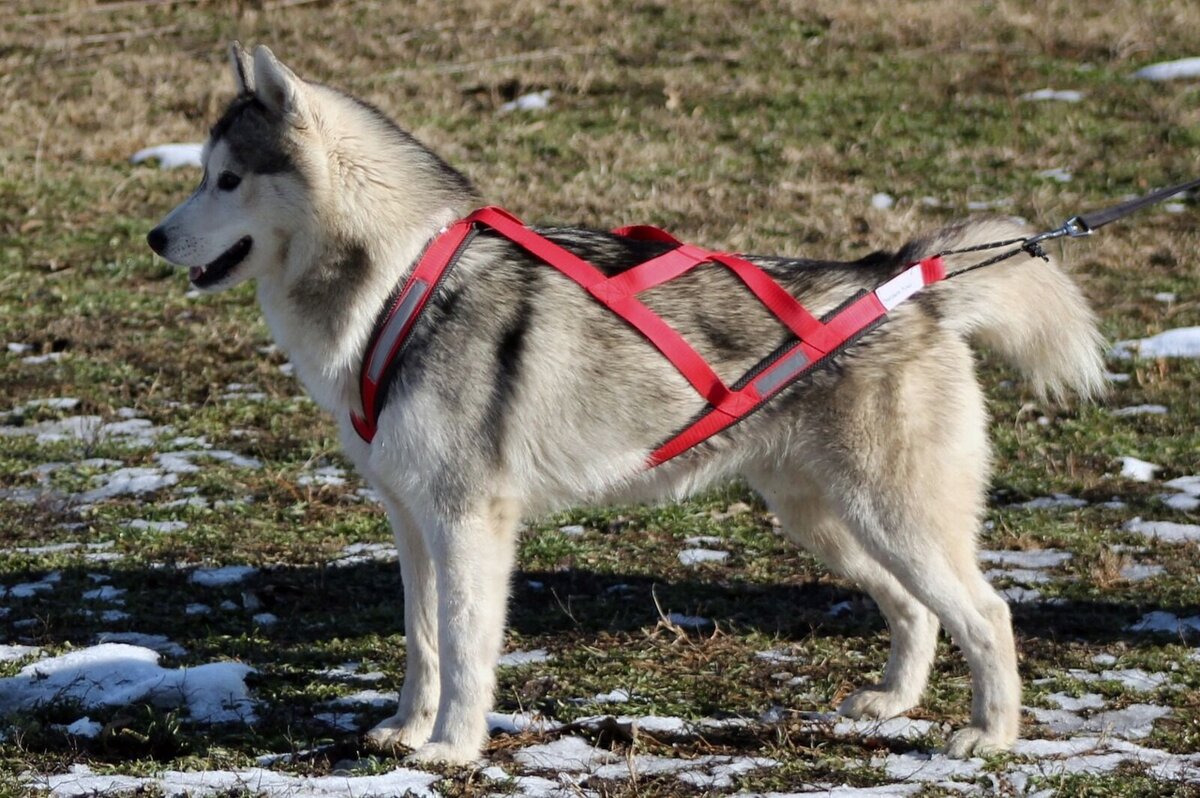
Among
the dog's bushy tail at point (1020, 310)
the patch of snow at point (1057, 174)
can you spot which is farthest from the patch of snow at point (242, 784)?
the patch of snow at point (1057, 174)

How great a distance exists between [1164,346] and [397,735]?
5911mm

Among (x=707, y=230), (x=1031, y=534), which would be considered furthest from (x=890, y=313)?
(x=707, y=230)

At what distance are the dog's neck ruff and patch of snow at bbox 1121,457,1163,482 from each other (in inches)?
113

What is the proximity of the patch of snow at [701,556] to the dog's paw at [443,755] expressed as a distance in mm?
2054

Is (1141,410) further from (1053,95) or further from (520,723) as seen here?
(1053,95)

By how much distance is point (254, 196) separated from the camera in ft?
14.0

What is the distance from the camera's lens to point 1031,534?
6137mm

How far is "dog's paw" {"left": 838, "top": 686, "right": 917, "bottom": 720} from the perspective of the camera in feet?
14.7

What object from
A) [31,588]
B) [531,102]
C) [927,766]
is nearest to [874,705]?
[927,766]

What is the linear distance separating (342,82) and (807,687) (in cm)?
1166

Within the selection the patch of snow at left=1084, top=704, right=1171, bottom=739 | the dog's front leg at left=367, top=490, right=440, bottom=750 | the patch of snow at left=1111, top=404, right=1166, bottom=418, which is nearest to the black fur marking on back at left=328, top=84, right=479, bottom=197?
the dog's front leg at left=367, top=490, right=440, bottom=750

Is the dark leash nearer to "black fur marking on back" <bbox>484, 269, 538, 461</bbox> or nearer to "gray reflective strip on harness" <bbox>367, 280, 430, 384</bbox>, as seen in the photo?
"black fur marking on back" <bbox>484, 269, 538, 461</bbox>

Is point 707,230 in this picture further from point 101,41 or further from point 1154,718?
point 101,41

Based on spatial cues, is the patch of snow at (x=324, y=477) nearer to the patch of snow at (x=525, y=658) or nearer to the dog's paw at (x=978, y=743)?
the patch of snow at (x=525, y=658)
